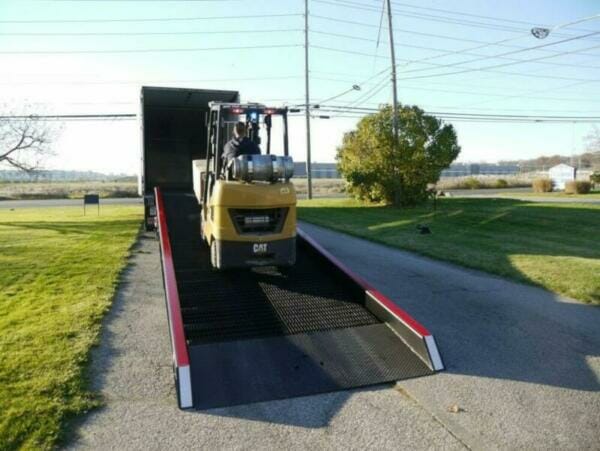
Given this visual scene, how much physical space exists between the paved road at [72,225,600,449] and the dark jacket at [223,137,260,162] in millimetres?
2558

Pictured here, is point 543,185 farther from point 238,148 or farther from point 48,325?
point 48,325

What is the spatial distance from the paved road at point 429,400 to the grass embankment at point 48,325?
26cm

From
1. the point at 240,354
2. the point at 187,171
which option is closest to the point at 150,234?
the point at 187,171

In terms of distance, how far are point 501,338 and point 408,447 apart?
9.73ft

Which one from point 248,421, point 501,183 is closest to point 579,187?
point 501,183

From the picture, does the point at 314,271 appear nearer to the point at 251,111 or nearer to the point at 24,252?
the point at 251,111

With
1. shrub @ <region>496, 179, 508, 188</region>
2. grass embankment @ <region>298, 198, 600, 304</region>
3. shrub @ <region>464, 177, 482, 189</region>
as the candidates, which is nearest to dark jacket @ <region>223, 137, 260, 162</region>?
grass embankment @ <region>298, 198, 600, 304</region>

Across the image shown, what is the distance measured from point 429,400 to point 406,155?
852 inches

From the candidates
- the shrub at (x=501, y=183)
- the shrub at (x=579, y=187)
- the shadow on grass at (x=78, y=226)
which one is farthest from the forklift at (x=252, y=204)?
the shrub at (x=501, y=183)

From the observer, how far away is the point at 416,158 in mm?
25016

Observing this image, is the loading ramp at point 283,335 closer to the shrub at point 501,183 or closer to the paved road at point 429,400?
the paved road at point 429,400

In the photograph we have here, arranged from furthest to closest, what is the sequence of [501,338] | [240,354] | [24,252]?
[24,252] → [501,338] → [240,354]

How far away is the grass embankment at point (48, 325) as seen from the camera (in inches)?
165

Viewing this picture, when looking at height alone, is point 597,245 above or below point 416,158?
below
